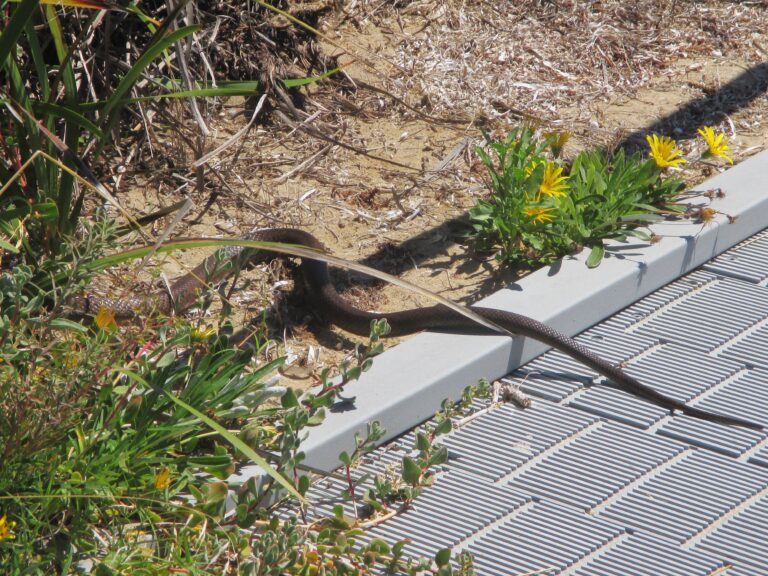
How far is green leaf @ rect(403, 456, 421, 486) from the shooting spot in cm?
295

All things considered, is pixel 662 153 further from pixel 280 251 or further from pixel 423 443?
pixel 280 251

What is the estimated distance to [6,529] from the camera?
2.34 m

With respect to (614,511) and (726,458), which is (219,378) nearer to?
(614,511)

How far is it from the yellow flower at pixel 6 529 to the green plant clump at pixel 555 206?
2.31m

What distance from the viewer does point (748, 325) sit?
13.0 ft

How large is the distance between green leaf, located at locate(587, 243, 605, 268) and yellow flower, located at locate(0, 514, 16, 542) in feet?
7.89

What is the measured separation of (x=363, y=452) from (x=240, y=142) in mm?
2464

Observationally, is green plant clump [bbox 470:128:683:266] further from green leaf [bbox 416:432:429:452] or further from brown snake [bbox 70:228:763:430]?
green leaf [bbox 416:432:429:452]

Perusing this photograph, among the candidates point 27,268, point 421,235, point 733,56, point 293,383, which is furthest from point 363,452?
point 733,56

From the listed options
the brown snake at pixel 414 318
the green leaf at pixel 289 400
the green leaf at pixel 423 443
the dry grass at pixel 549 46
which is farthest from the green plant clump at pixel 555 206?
the green leaf at pixel 289 400

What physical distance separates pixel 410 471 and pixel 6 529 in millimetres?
1125

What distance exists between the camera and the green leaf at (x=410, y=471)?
9.67ft

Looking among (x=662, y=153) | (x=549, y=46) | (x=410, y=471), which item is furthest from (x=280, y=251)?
(x=549, y=46)

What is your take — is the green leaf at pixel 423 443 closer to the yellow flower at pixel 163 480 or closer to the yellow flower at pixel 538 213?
the yellow flower at pixel 163 480
